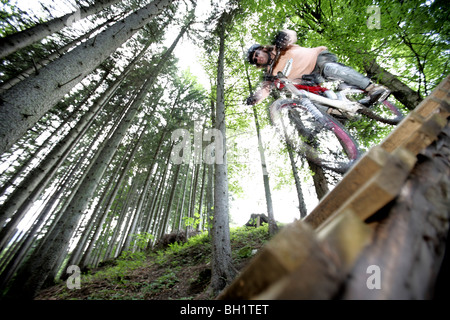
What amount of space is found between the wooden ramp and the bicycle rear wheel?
4133 millimetres

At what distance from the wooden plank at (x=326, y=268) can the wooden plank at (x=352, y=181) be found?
354mm

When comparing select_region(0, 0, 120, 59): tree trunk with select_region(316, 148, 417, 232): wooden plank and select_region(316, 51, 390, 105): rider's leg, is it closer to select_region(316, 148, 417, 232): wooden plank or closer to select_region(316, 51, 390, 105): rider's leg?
select_region(316, 51, 390, 105): rider's leg

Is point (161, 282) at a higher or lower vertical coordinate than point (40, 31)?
lower

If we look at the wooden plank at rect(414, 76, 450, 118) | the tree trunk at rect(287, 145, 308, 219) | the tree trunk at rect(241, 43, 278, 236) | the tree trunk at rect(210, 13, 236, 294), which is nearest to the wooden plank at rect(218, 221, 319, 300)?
the wooden plank at rect(414, 76, 450, 118)

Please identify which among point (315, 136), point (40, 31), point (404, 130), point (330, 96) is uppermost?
point (40, 31)

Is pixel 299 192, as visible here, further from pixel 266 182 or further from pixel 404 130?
pixel 404 130

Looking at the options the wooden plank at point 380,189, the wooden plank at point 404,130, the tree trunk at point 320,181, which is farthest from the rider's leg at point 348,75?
the wooden plank at point 380,189

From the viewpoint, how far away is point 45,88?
275 centimetres

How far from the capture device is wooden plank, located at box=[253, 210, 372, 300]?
395 millimetres

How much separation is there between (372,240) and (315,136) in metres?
5.28

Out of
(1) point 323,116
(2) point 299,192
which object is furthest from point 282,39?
(2) point 299,192

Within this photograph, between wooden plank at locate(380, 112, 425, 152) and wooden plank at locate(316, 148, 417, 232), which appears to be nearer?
wooden plank at locate(316, 148, 417, 232)

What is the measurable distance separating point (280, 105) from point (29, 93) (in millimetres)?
5460

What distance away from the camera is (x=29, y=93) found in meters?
2.59
